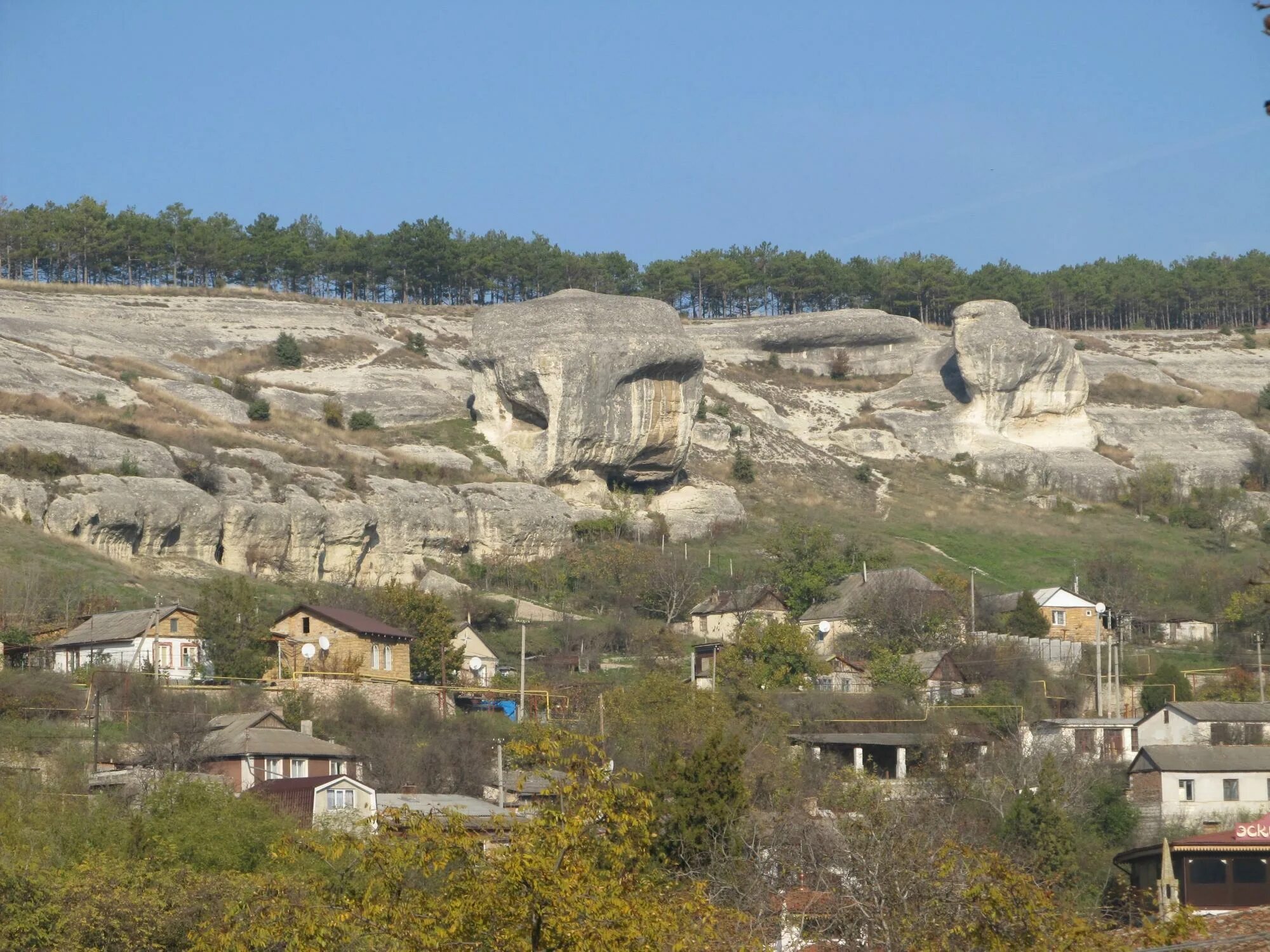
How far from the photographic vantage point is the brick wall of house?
47.7m

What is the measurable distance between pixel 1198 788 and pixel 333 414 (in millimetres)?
45589

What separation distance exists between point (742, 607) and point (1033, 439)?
33211mm

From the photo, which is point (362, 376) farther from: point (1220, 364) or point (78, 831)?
point (78, 831)

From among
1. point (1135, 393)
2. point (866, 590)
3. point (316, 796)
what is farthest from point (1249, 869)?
point (1135, 393)

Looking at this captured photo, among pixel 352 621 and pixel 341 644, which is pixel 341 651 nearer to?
pixel 341 644

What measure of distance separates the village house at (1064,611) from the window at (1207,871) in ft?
84.3

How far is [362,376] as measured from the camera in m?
85.6

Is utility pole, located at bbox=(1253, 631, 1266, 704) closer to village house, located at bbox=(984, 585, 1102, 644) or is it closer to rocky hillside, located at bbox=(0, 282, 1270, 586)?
village house, located at bbox=(984, 585, 1102, 644)

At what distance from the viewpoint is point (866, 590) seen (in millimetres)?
59344

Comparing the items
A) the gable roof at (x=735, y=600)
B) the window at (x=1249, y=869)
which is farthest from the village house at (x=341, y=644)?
the window at (x=1249, y=869)

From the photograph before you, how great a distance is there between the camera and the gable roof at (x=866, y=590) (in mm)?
58250

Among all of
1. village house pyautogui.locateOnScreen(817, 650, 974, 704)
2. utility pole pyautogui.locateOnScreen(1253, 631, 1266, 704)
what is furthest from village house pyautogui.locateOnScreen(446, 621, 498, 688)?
utility pole pyautogui.locateOnScreen(1253, 631, 1266, 704)

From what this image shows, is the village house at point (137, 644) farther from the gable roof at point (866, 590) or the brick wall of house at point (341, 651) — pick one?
the gable roof at point (866, 590)

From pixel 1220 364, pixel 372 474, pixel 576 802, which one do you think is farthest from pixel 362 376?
pixel 576 802
